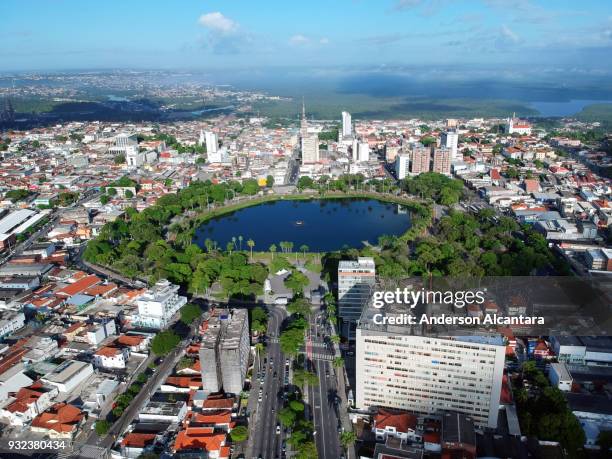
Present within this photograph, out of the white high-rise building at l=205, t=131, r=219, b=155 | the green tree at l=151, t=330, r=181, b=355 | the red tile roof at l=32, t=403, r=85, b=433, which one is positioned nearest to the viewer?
the red tile roof at l=32, t=403, r=85, b=433

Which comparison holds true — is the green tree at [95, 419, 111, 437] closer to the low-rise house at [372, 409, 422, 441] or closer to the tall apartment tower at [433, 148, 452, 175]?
the low-rise house at [372, 409, 422, 441]

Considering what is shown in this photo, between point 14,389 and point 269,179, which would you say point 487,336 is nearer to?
point 14,389

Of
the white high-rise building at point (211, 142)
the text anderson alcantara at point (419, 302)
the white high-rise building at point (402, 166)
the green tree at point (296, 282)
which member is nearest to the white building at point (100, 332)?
the green tree at point (296, 282)

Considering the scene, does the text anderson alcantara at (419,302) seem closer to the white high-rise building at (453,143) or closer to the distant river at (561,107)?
the white high-rise building at (453,143)

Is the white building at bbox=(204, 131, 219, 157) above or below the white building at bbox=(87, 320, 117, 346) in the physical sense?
above

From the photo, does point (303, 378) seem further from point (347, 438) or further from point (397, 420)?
point (397, 420)

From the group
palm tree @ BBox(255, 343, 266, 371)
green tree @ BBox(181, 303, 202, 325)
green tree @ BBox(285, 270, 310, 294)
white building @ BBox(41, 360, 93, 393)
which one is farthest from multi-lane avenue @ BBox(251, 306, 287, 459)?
white building @ BBox(41, 360, 93, 393)

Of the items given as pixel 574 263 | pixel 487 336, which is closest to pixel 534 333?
pixel 487 336
